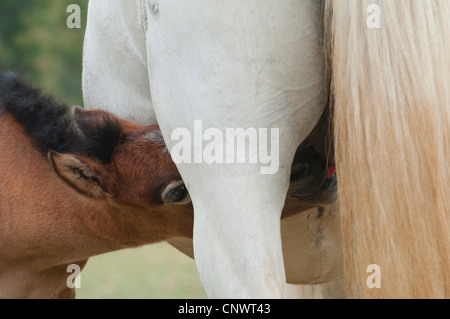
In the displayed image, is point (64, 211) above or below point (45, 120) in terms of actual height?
below

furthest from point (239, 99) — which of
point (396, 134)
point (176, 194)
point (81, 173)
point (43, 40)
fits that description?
point (43, 40)

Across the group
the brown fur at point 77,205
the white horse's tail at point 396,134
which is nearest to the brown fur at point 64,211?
the brown fur at point 77,205

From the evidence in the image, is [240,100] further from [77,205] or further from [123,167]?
[77,205]

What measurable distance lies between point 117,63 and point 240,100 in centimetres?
103

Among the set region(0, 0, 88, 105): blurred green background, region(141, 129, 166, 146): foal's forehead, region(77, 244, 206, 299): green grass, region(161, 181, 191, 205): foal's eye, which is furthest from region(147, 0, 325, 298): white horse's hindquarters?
region(0, 0, 88, 105): blurred green background

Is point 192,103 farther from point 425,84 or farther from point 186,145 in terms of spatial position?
point 425,84

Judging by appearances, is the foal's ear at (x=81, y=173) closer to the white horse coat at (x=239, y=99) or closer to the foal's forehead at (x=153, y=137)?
the foal's forehead at (x=153, y=137)

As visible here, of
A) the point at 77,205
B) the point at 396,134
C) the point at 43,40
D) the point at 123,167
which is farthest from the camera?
the point at 43,40

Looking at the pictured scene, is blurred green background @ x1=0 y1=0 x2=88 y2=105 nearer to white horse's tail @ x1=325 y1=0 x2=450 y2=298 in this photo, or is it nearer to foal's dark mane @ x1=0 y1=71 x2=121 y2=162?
Result: foal's dark mane @ x1=0 y1=71 x2=121 y2=162

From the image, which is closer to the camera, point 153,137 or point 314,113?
point 314,113

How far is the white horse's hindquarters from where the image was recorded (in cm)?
172

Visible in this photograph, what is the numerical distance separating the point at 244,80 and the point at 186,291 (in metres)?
4.99

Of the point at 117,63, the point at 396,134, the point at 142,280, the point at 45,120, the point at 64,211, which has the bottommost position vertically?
the point at 142,280

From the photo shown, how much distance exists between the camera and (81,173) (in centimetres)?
257
